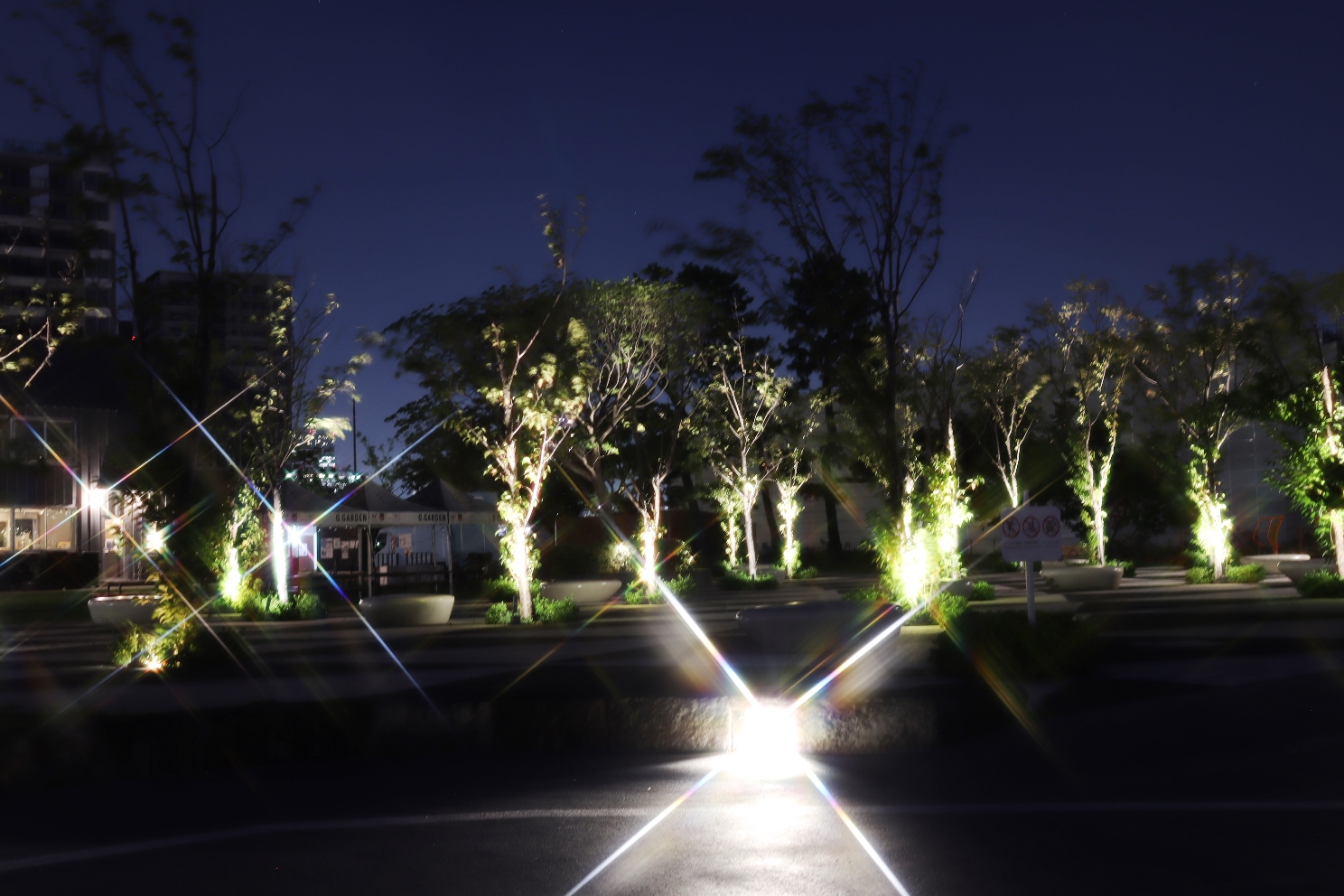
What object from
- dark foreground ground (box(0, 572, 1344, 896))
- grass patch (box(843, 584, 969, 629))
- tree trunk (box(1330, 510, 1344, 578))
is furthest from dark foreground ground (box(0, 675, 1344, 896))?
tree trunk (box(1330, 510, 1344, 578))

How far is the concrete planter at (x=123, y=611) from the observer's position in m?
23.4

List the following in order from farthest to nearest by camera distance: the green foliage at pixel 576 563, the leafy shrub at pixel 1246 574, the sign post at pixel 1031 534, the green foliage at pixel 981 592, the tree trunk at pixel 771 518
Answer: the tree trunk at pixel 771 518
the green foliage at pixel 576 563
the leafy shrub at pixel 1246 574
the green foliage at pixel 981 592
the sign post at pixel 1031 534

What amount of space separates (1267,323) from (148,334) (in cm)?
2385

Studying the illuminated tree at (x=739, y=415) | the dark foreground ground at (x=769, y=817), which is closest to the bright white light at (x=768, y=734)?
the dark foreground ground at (x=769, y=817)

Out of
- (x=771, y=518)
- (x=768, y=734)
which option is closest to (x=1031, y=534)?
(x=768, y=734)

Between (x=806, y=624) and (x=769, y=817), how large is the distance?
722 cm

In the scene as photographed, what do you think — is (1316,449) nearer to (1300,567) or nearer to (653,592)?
(1300,567)

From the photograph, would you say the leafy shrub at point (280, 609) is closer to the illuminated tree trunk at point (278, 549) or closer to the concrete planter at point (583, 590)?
the illuminated tree trunk at point (278, 549)

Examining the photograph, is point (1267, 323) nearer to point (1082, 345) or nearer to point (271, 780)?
point (1082, 345)

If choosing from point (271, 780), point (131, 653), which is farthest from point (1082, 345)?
point (271, 780)

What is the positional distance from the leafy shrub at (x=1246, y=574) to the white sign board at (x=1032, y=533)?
820 inches

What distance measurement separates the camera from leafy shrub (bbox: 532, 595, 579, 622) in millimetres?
24266

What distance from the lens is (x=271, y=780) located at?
28.2 ft

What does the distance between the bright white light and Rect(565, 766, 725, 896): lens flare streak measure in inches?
31.4
